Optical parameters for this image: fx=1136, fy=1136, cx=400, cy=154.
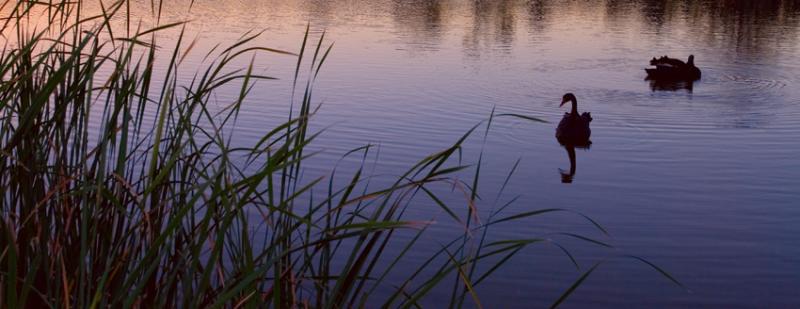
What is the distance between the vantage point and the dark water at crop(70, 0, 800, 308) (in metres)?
6.66

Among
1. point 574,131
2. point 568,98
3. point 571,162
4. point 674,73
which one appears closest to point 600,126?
point 568,98

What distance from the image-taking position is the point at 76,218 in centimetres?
331

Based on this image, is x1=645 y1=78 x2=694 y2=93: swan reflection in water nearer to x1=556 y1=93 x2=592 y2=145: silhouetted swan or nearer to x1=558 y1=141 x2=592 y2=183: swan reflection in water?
x1=556 y1=93 x2=592 y2=145: silhouetted swan

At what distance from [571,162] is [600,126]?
2.12 metres

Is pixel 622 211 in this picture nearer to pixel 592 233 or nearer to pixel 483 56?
pixel 592 233

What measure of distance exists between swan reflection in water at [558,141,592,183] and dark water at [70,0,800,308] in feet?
0.17

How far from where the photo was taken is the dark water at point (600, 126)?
21.9 ft

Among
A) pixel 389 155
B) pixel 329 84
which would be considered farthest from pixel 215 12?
pixel 389 155

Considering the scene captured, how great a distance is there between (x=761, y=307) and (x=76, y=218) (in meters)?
4.03

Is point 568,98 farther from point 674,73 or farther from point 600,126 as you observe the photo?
point 674,73

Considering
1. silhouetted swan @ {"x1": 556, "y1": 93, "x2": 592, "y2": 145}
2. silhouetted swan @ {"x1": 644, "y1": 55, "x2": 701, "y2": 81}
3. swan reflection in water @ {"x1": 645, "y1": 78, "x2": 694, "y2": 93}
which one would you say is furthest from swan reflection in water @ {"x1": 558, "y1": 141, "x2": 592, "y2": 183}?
silhouetted swan @ {"x1": 644, "y1": 55, "x2": 701, "y2": 81}

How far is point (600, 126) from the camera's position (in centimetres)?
1217

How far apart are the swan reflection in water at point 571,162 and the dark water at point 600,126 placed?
0.05 m

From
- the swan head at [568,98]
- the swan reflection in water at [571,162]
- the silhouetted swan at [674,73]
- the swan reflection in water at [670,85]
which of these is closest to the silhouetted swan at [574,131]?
the swan reflection in water at [571,162]
